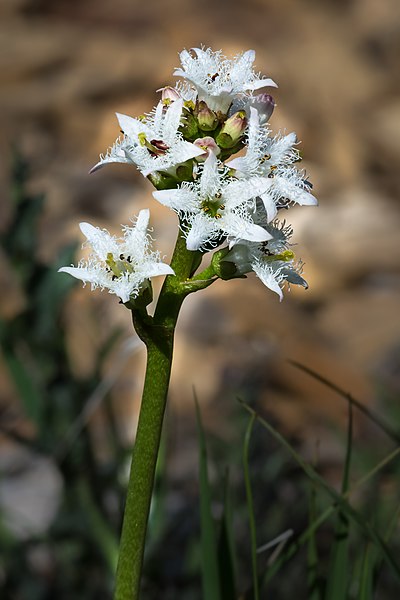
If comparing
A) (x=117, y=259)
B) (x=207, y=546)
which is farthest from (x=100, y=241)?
(x=207, y=546)

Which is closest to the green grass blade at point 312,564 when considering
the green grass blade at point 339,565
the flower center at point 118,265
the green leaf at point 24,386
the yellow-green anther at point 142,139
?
the green grass blade at point 339,565

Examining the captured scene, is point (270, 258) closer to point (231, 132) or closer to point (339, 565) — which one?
point (231, 132)

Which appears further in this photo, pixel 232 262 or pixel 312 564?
pixel 312 564

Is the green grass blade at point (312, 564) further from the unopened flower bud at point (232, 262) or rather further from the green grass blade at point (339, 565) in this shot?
the unopened flower bud at point (232, 262)

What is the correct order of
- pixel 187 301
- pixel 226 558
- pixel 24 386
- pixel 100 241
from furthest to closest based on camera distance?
pixel 187 301 → pixel 24 386 → pixel 226 558 → pixel 100 241

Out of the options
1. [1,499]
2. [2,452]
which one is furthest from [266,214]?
[2,452]

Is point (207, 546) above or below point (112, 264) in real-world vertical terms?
below

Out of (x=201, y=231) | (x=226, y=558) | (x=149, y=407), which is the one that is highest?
(x=201, y=231)

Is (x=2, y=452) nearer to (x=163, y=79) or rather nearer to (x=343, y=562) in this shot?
(x=343, y=562)
